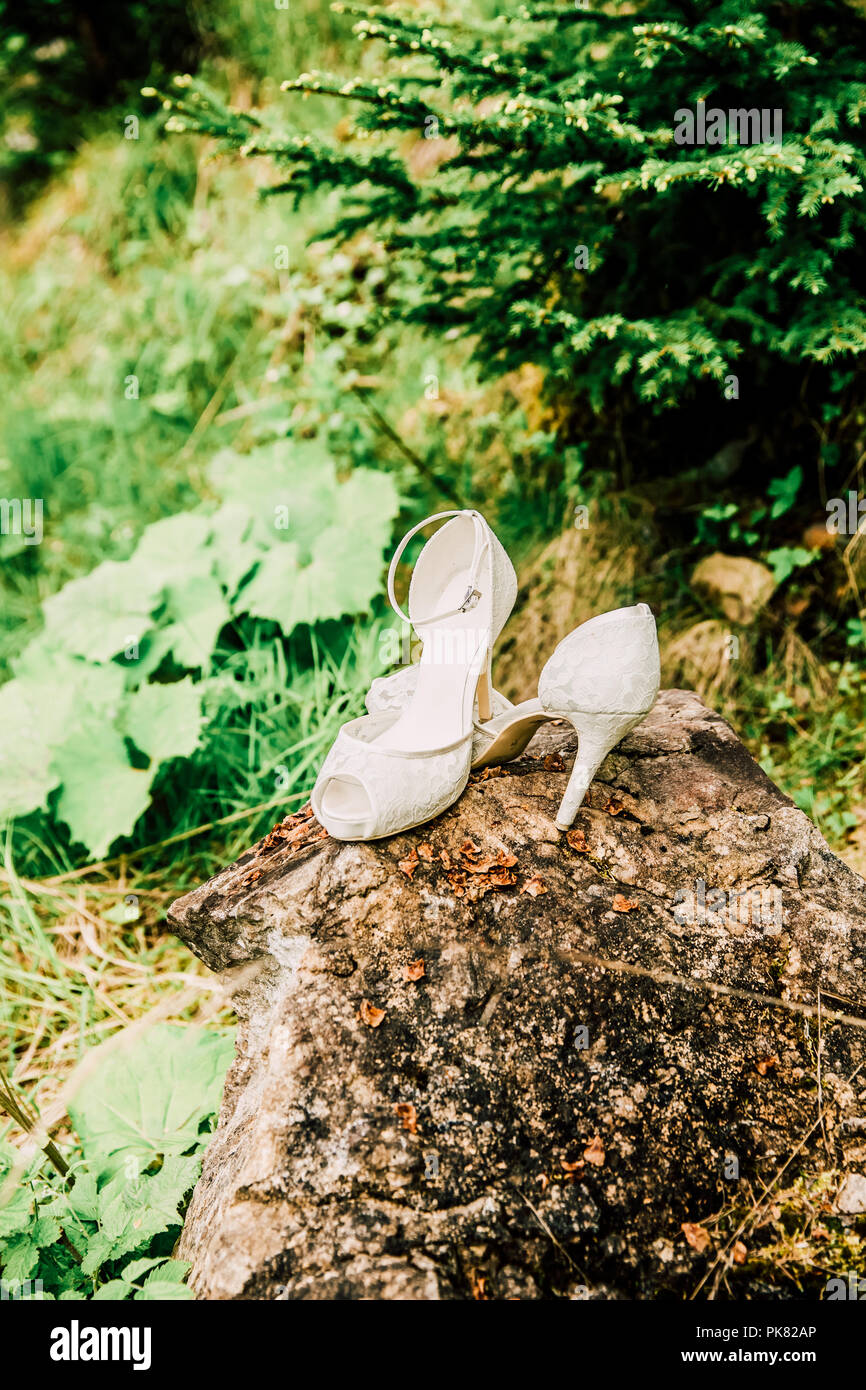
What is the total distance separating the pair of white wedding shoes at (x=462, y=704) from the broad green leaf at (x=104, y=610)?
4.10ft

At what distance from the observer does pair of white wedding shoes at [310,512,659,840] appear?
5.74 ft

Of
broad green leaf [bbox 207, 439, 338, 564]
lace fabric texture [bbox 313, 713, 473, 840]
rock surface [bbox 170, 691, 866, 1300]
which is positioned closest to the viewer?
rock surface [bbox 170, 691, 866, 1300]

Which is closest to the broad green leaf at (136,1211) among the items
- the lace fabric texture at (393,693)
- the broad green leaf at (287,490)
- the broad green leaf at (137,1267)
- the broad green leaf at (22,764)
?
the broad green leaf at (137,1267)

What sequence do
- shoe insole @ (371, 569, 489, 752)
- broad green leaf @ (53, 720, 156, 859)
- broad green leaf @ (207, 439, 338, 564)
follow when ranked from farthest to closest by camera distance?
broad green leaf @ (207, 439, 338, 564) < broad green leaf @ (53, 720, 156, 859) < shoe insole @ (371, 569, 489, 752)

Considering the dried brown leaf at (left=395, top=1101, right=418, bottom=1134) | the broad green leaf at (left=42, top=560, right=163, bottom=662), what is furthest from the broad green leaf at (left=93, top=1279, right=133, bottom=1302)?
the broad green leaf at (left=42, top=560, right=163, bottom=662)

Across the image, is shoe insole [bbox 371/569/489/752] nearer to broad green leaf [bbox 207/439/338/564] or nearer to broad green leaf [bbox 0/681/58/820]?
broad green leaf [bbox 207/439/338/564]

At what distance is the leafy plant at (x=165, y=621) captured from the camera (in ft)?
8.52

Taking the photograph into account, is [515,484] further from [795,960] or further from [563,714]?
[795,960]

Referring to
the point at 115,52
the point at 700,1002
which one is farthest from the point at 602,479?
the point at 115,52

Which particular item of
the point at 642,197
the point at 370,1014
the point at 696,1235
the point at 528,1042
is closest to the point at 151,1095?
the point at 370,1014

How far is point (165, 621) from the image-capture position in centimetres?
304

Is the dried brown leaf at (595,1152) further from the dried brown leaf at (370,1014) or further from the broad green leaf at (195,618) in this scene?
the broad green leaf at (195,618)

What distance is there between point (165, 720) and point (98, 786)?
286 millimetres

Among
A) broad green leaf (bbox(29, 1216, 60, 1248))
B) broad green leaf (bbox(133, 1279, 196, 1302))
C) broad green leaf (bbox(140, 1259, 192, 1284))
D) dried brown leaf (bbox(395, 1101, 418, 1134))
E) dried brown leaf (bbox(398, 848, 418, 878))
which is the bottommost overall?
broad green leaf (bbox(29, 1216, 60, 1248))
